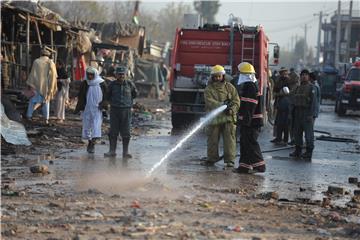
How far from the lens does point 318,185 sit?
10656mm

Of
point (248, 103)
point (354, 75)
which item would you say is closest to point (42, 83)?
point (248, 103)

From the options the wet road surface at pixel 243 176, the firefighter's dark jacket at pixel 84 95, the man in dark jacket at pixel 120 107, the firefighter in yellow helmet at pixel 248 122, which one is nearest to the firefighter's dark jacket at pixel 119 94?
the man in dark jacket at pixel 120 107

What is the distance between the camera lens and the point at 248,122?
11367 millimetres

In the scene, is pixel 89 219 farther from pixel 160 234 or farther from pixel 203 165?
pixel 203 165

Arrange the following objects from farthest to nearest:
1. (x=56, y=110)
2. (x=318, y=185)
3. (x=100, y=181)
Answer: (x=56, y=110), (x=318, y=185), (x=100, y=181)

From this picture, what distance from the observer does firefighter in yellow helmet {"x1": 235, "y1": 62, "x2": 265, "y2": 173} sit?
1139cm

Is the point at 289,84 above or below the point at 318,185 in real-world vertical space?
above

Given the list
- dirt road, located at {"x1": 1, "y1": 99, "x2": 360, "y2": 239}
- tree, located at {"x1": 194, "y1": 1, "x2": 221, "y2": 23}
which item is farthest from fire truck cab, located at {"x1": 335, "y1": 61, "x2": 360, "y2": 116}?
tree, located at {"x1": 194, "y1": 1, "x2": 221, "y2": 23}

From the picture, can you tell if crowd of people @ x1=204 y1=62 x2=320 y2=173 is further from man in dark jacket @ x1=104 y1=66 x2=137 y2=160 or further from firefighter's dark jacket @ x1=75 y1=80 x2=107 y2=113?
firefighter's dark jacket @ x1=75 y1=80 x2=107 y2=113

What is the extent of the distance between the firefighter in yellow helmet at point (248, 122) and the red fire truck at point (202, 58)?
742 centimetres

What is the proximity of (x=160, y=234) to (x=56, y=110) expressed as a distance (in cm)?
1184

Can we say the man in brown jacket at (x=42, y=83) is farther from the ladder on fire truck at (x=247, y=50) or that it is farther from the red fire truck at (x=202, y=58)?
the ladder on fire truck at (x=247, y=50)

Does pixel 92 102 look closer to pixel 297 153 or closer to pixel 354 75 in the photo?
pixel 297 153

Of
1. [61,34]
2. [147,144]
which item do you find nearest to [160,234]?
[147,144]
